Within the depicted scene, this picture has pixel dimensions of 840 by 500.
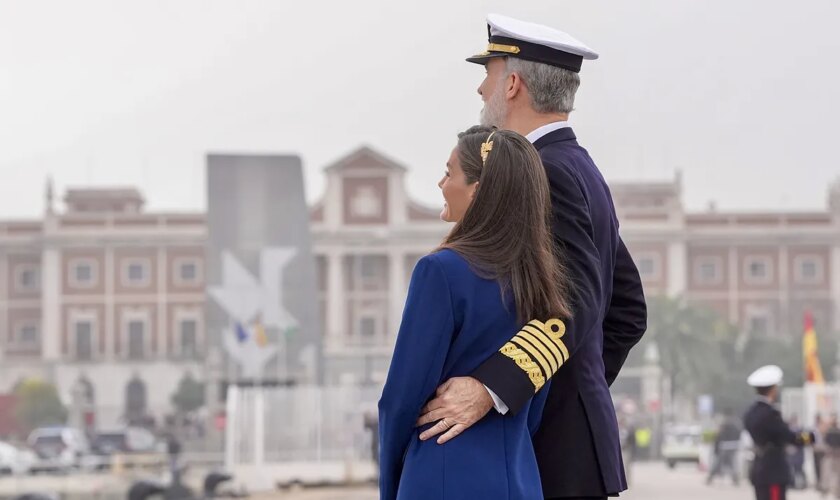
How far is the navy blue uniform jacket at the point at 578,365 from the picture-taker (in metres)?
2.51

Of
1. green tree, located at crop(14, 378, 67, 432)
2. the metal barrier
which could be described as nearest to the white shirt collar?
the metal barrier

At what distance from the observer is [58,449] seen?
37.9 m

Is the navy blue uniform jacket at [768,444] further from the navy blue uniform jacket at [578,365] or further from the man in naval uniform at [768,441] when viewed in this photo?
the navy blue uniform jacket at [578,365]

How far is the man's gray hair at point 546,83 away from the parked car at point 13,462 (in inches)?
946

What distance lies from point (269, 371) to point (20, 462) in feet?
18.3

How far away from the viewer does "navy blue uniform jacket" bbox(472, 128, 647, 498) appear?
2514mm

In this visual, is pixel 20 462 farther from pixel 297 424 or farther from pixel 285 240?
pixel 297 424

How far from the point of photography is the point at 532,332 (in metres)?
2.46

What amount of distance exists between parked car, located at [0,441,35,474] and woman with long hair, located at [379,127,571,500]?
24.2 meters

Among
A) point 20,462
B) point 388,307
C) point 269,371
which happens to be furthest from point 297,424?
point 388,307

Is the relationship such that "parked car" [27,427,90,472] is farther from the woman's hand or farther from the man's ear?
the woman's hand

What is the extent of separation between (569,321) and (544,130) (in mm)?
394

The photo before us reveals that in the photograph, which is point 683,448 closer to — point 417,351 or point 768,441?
point 768,441

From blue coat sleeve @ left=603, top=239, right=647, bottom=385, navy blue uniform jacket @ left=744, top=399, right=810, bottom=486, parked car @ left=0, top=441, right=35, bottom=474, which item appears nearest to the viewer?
blue coat sleeve @ left=603, top=239, right=647, bottom=385
